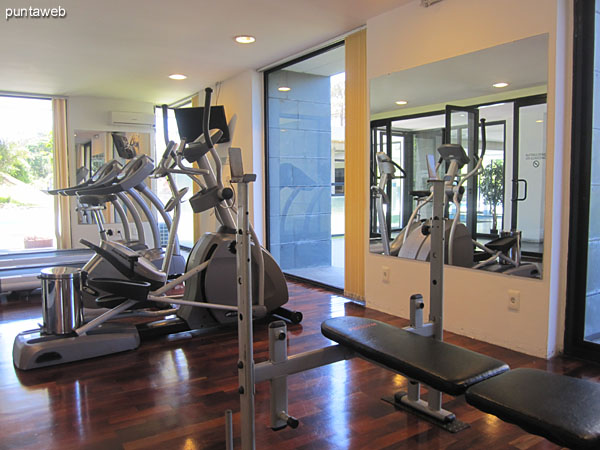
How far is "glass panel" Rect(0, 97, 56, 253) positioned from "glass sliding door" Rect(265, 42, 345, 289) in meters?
3.40

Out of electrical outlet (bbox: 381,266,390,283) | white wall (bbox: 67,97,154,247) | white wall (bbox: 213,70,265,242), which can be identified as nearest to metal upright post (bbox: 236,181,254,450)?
electrical outlet (bbox: 381,266,390,283)

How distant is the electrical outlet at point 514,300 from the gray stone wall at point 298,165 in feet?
9.70

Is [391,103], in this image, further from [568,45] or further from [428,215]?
[568,45]

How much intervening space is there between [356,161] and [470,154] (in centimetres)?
114

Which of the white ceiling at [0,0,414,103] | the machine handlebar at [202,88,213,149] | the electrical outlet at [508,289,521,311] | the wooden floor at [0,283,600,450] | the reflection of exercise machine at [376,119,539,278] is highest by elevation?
the white ceiling at [0,0,414,103]

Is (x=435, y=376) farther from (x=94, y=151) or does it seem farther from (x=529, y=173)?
(x=94, y=151)

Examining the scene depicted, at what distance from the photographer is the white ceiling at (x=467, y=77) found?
8.97 feet

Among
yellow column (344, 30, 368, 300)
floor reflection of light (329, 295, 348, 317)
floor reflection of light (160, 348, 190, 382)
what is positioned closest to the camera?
floor reflection of light (160, 348, 190, 382)

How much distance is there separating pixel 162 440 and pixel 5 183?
19.3 ft

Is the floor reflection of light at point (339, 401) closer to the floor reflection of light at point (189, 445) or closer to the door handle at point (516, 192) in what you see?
the floor reflection of light at point (189, 445)

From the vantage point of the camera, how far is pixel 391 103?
3.67 metres

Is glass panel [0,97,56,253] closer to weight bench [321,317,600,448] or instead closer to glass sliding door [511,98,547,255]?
glass sliding door [511,98,547,255]

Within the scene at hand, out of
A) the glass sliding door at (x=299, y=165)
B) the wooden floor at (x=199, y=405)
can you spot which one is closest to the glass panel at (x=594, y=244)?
the wooden floor at (x=199, y=405)

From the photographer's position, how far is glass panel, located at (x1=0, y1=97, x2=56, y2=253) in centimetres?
645
